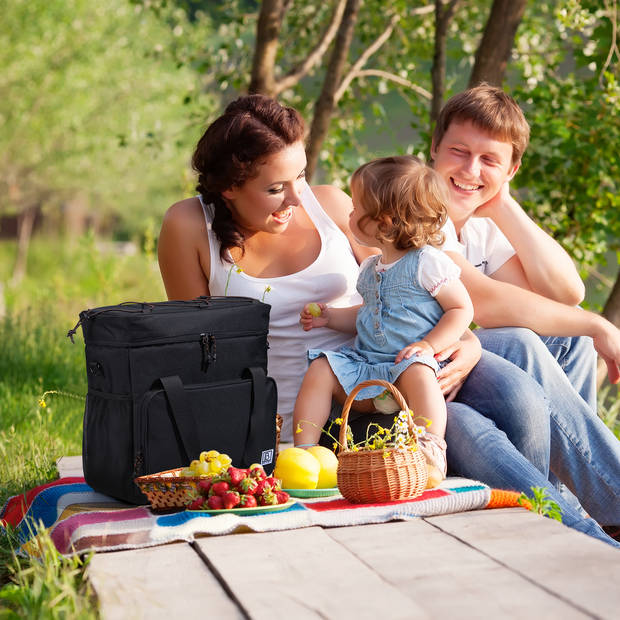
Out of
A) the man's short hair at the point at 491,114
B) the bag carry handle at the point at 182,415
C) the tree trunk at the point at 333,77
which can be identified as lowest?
the bag carry handle at the point at 182,415

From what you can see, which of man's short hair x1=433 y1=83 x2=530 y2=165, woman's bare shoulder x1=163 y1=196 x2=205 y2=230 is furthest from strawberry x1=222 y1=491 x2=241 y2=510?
man's short hair x1=433 y1=83 x2=530 y2=165

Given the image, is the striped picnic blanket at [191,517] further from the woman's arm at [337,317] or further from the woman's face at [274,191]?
the woman's face at [274,191]

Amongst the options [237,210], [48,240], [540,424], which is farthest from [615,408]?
[48,240]

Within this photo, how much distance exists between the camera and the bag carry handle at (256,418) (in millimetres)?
2688

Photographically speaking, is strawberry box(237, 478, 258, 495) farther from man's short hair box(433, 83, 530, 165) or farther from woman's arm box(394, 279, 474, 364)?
man's short hair box(433, 83, 530, 165)

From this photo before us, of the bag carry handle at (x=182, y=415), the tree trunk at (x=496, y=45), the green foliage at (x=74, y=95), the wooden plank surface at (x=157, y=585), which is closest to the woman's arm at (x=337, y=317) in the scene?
the bag carry handle at (x=182, y=415)

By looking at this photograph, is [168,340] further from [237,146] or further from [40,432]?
[40,432]

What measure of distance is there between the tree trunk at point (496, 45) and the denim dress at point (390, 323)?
2262mm

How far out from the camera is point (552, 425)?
9.75ft

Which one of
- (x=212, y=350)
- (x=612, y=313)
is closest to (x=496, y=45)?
(x=612, y=313)

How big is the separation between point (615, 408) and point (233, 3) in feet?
12.9

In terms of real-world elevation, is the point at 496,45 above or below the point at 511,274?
above

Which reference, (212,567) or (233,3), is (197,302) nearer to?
(212,567)

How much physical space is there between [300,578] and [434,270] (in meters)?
1.36
